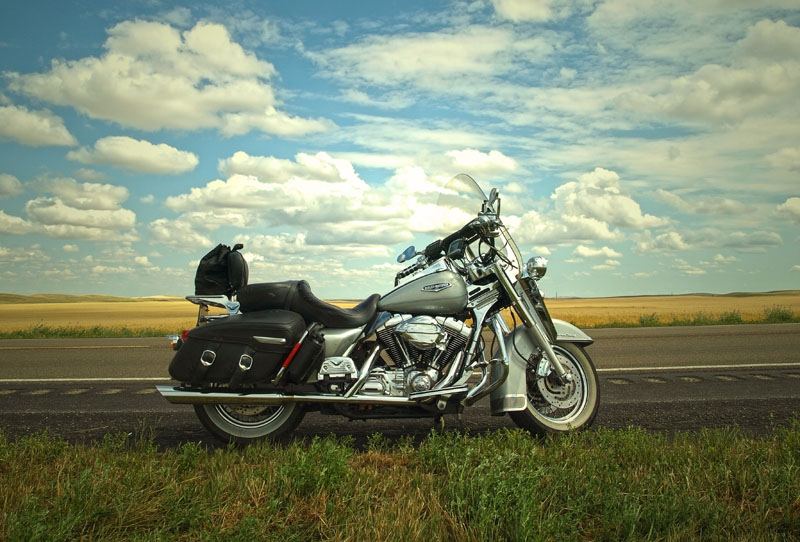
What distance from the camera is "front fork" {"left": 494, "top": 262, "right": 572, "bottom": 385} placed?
4.83 metres

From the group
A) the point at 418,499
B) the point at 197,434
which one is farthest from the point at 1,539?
the point at 197,434

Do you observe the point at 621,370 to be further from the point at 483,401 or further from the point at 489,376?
the point at 489,376

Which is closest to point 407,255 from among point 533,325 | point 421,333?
point 421,333

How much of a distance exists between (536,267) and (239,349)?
2336 mm

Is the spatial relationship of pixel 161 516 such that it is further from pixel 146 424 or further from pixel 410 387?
pixel 146 424

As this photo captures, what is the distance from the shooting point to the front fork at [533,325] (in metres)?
4.83

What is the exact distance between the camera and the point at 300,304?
15.2 feet

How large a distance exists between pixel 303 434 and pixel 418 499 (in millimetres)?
2231

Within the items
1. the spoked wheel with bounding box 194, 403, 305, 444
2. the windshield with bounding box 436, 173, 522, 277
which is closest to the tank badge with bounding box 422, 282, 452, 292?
→ the windshield with bounding box 436, 173, 522, 277

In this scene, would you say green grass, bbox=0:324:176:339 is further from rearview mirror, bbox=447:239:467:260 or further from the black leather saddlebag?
rearview mirror, bbox=447:239:467:260

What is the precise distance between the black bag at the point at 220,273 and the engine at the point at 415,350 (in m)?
1.12

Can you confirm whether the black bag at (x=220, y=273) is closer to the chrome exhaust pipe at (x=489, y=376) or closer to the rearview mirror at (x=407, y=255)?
the rearview mirror at (x=407, y=255)

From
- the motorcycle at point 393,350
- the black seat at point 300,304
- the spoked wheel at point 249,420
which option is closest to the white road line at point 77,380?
the spoked wheel at point 249,420

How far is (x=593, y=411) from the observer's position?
4.96 metres
